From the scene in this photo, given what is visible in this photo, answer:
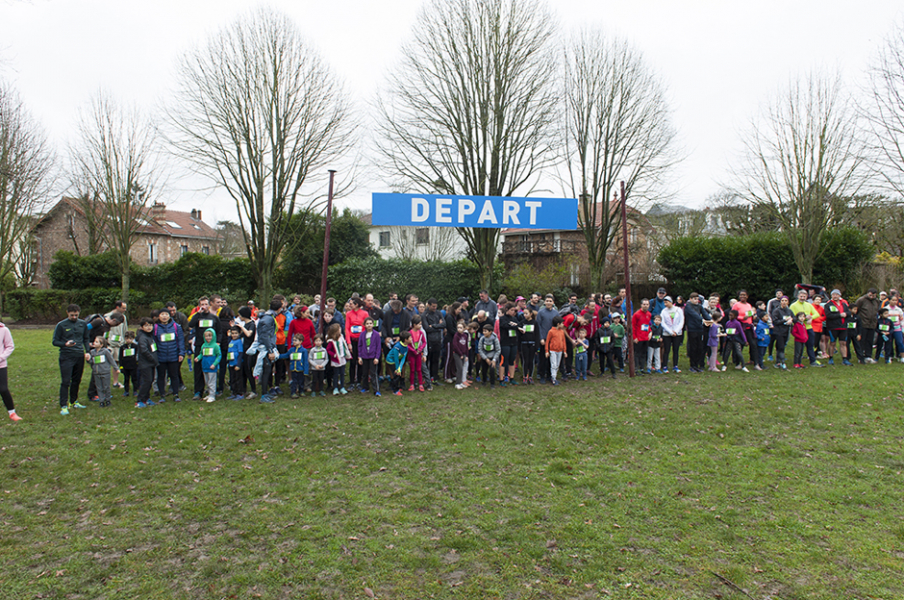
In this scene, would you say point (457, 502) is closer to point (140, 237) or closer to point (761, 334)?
point (761, 334)

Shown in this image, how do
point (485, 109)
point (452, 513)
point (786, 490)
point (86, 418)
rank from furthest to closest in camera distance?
point (485, 109), point (86, 418), point (786, 490), point (452, 513)

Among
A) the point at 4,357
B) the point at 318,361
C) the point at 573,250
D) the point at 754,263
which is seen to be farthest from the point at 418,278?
the point at 4,357

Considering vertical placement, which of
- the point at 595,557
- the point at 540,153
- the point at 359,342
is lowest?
the point at 595,557

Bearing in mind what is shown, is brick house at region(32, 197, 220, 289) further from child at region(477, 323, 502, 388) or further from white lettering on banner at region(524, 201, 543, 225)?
white lettering on banner at region(524, 201, 543, 225)

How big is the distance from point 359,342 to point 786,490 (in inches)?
284

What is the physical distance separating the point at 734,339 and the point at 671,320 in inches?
65.2

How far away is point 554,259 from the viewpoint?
33.9 m

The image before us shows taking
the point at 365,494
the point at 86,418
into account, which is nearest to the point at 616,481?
the point at 365,494

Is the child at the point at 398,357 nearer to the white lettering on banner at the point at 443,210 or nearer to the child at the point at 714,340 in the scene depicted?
the white lettering on banner at the point at 443,210

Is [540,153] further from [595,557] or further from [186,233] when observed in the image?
[186,233]

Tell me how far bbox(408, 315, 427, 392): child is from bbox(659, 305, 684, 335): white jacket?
18.4 feet

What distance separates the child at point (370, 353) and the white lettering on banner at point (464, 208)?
275 cm

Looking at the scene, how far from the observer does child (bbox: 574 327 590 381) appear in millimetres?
11125

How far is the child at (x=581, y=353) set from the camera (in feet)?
36.5
